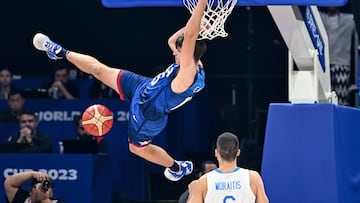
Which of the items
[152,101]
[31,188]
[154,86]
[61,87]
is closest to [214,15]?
[154,86]

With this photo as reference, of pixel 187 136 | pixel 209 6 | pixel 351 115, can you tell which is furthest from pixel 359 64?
pixel 209 6

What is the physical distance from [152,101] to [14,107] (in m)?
5.76

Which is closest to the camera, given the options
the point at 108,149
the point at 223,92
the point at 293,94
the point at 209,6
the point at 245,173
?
the point at 245,173

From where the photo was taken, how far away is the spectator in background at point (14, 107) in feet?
48.4

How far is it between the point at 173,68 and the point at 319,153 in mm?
1769

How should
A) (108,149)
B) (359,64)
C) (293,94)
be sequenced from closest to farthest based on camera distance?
(293,94) → (108,149) → (359,64)

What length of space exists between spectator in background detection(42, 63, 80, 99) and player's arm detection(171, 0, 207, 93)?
6.46 meters

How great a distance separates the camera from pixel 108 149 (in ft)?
47.7

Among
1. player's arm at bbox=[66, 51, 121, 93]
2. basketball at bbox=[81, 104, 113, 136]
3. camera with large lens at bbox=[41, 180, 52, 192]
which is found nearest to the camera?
player's arm at bbox=[66, 51, 121, 93]

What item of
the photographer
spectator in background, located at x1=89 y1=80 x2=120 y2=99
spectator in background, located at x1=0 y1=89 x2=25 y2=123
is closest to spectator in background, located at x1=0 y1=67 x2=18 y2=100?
spectator in background, located at x1=0 y1=89 x2=25 y2=123

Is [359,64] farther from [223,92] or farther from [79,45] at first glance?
[79,45]

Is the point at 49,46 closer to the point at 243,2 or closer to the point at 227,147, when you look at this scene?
the point at 243,2

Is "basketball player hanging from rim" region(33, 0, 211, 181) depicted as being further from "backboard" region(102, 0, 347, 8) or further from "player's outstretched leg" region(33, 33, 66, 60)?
"backboard" region(102, 0, 347, 8)

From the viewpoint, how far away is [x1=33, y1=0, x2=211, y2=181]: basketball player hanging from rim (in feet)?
30.0
